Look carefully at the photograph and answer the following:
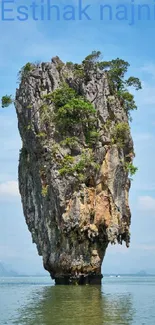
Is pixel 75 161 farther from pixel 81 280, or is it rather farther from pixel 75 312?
pixel 75 312

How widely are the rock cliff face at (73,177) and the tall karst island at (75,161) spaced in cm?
6

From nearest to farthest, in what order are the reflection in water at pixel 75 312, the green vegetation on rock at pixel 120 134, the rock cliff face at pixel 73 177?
the reflection in water at pixel 75 312, the rock cliff face at pixel 73 177, the green vegetation on rock at pixel 120 134

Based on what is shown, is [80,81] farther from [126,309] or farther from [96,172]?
[126,309]

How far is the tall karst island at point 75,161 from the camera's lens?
29.3 meters

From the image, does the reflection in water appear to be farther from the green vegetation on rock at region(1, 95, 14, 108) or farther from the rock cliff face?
the green vegetation on rock at region(1, 95, 14, 108)

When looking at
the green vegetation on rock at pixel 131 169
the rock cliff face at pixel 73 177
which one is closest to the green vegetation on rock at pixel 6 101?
the rock cliff face at pixel 73 177

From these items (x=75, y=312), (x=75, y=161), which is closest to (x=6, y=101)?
(x=75, y=161)

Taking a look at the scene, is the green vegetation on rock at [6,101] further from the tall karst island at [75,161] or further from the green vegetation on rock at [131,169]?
the green vegetation on rock at [131,169]

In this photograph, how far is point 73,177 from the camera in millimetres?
29469

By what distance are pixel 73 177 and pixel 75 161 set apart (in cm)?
113

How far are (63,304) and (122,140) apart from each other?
49.3 ft

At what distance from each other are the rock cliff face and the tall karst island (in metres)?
0.06

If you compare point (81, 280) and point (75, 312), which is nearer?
point (75, 312)

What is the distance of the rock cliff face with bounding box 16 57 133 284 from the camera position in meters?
29.2
